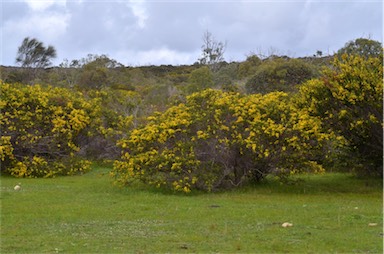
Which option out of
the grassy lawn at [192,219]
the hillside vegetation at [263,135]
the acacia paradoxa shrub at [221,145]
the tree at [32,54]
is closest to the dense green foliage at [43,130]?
the hillside vegetation at [263,135]

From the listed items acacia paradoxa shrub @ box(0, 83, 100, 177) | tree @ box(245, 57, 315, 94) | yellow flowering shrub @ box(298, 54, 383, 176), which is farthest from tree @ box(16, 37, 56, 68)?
yellow flowering shrub @ box(298, 54, 383, 176)

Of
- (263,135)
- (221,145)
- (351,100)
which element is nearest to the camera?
(351,100)

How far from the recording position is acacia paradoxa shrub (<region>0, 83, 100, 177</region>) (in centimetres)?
1852

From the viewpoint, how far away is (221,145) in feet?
47.9

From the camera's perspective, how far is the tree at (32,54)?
5297cm

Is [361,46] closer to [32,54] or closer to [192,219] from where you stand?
[192,219]

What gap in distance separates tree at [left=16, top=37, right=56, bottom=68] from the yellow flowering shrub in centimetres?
4218

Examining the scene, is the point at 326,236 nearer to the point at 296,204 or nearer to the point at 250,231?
the point at 250,231

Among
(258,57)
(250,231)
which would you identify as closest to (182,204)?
(250,231)

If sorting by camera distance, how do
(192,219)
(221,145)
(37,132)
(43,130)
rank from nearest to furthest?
1. (192,219)
2. (221,145)
3. (37,132)
4. (43,130)

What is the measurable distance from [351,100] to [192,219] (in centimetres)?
515

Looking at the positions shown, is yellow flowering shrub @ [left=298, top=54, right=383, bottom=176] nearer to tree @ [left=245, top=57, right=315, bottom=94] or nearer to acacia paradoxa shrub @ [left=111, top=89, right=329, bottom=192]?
acacia paradoxa shrub @ [left=111, top=89, right=329, bottom=192]

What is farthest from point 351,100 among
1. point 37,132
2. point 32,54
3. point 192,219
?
point 32,54

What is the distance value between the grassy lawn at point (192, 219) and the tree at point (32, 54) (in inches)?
1536
